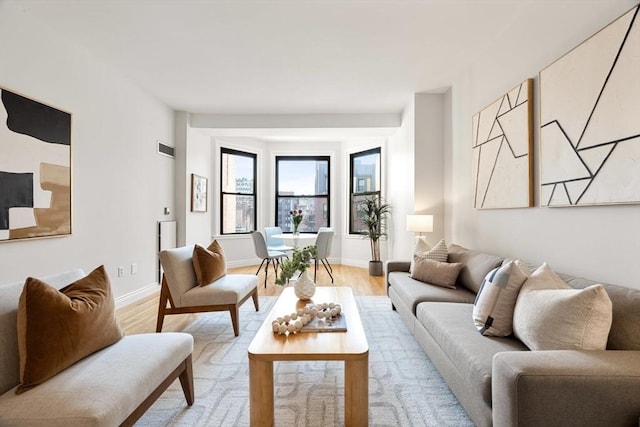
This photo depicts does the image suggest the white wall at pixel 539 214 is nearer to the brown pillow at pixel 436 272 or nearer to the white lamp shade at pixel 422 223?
the white lamp shade at pixel 422 223

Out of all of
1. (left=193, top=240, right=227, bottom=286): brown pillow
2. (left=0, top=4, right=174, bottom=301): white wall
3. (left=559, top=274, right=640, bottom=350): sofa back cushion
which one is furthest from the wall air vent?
(left=559, top=274, right=640, bottom=350): sofa back cushion

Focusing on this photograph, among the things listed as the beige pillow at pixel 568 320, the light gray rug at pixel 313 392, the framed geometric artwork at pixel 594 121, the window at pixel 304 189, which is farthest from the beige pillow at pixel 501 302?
the window at pixel 304 189

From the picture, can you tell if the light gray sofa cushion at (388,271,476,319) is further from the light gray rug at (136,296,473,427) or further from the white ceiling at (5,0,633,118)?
the white ceiling at (5,0,633,118)

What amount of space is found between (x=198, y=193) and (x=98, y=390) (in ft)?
15.2

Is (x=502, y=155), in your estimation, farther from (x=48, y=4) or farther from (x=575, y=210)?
(x=48, y=4)

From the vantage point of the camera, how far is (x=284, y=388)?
2098mm

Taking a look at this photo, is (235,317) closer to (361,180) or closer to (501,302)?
(501,302)

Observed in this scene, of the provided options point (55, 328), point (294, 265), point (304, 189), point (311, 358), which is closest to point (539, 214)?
point (294, 265)

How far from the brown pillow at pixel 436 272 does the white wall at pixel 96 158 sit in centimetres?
331

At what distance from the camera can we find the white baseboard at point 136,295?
12.7ft

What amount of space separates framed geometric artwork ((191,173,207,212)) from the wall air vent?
46cm

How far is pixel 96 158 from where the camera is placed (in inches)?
136

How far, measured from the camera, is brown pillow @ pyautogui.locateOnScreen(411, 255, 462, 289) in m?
2.94

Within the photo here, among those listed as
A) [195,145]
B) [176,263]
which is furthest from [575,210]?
[195,145]
